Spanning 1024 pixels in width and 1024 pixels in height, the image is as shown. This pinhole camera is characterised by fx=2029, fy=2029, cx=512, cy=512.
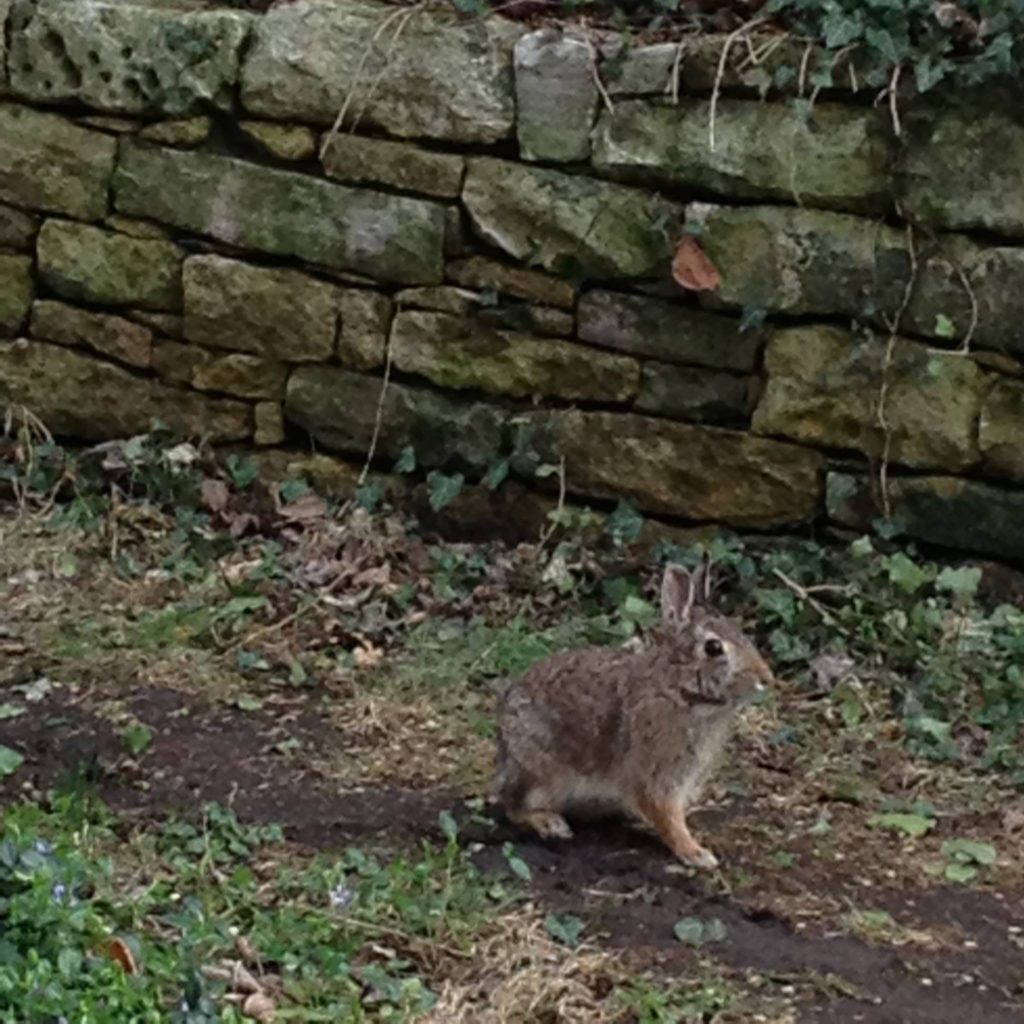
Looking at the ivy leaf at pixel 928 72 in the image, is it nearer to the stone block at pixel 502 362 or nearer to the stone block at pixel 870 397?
the stone block at pixel 870 397

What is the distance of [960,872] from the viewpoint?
5.14 metres

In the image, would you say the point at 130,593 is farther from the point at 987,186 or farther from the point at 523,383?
the point at 987,186

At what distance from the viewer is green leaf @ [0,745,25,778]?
5.12 m

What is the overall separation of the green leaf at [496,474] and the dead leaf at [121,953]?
2917 millimetres

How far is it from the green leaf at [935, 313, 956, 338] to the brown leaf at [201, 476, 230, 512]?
2504mm

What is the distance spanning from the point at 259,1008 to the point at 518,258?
316 cm

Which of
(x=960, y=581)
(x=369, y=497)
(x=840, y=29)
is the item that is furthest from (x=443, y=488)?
(x=840, y=29)

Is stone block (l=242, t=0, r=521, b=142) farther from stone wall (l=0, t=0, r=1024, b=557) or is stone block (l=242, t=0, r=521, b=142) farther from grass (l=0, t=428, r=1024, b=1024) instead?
grass (l=0, t=428, r=1024, b=1024)

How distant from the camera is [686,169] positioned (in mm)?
6336

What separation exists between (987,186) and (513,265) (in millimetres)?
1544

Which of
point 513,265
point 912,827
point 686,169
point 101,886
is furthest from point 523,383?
point 101,886

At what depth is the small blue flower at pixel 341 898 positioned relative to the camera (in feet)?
15.0

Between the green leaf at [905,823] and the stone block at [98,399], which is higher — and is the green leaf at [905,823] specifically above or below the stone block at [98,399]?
below

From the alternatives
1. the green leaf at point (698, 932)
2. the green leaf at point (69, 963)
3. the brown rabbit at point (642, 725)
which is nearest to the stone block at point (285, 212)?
the brown rabbit at point (642, 725)
